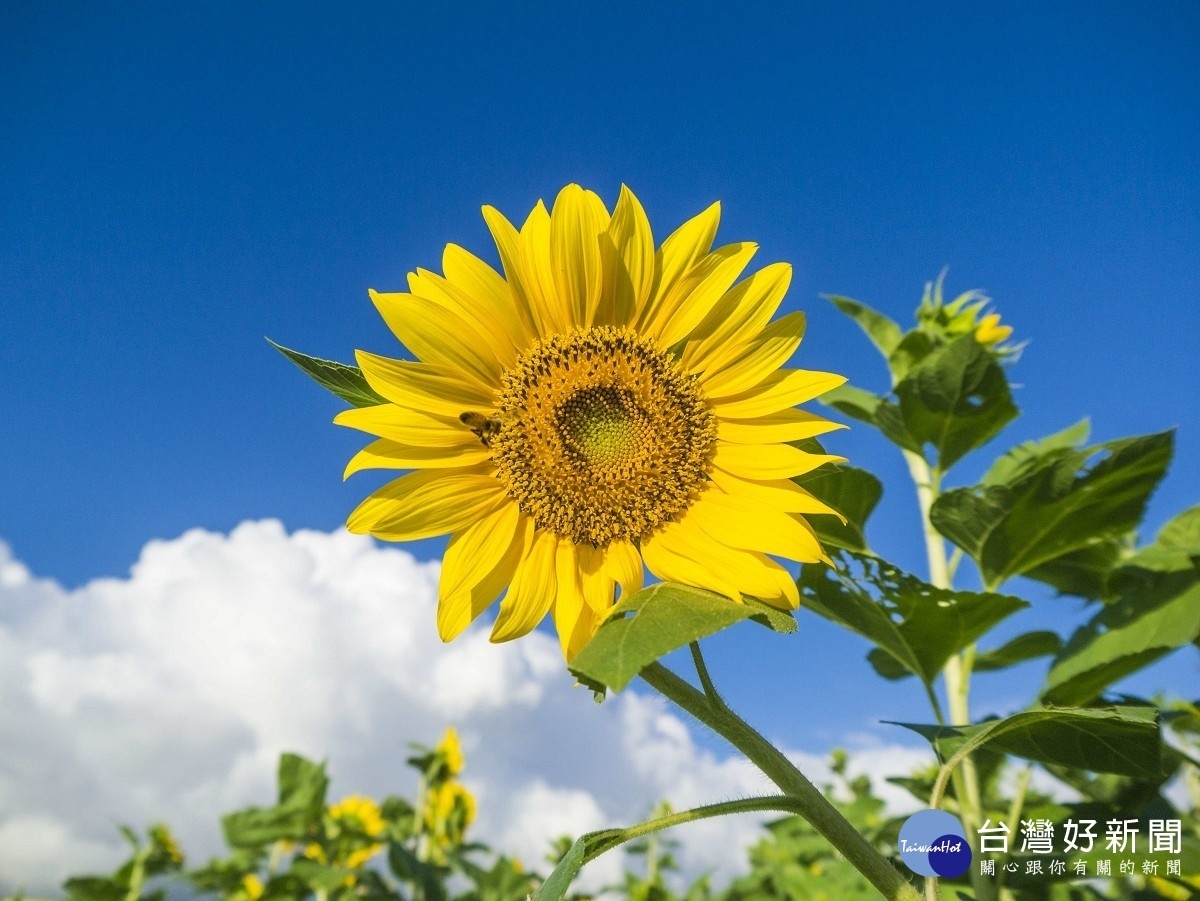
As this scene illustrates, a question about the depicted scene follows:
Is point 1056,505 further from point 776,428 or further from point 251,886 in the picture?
point 251,886

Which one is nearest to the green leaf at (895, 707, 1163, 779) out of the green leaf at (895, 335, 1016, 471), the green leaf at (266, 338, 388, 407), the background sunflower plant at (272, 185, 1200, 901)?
the background sunflower plant at (272, 185, 1200, 901)

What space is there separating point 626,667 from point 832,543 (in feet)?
2.70

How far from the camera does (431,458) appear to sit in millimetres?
1582

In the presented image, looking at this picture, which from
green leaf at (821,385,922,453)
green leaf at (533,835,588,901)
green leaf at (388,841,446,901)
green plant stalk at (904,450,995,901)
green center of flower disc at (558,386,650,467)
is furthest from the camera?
green leaf at (388,841,446,901)

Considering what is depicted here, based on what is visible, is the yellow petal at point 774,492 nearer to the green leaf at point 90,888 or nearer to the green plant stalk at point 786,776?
the green plant stalk at point 786,776

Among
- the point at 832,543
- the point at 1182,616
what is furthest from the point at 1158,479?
the point at 832,543

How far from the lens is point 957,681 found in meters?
2.58

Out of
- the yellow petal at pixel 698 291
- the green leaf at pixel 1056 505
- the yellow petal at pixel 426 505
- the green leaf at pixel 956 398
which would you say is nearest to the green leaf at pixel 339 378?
the yellow petal at pixel 426 505

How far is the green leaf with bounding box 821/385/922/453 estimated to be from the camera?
8.95 ft

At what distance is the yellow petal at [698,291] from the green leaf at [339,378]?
1.63 feet

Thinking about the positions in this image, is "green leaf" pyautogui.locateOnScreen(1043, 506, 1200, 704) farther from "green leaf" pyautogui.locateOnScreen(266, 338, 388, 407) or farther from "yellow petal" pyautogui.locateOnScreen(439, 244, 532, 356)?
"green leaf" pyautogui.locateOnScreen(266, 338, 388, 407)

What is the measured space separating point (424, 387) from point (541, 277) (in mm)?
269

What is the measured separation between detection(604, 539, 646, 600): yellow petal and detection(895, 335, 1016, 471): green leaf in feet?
4.24

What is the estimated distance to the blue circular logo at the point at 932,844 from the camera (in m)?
1.49
